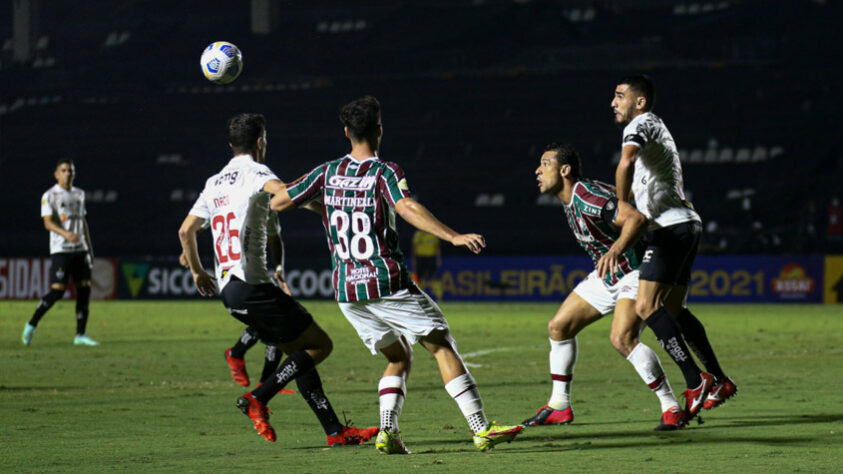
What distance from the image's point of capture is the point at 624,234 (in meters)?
7.04

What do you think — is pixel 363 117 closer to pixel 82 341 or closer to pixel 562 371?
pixel 562 371

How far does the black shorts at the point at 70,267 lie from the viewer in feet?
53.0

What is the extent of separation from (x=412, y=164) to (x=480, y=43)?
1138cm

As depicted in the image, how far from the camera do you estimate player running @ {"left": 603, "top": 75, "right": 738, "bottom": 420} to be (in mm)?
7621

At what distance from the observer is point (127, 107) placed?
50438 millimetres

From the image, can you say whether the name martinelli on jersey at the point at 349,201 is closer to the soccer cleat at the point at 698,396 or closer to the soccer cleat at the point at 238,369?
the soccer cleat at the point at 698,396

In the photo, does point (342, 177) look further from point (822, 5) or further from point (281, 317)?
point (822, 5)

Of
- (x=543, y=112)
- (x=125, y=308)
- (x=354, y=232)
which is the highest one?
(x=543, y=112)

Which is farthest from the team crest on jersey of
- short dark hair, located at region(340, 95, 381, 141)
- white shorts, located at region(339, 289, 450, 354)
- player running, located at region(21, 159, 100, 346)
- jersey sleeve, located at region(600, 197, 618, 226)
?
player running, located at region(21, 159, 100, 346)

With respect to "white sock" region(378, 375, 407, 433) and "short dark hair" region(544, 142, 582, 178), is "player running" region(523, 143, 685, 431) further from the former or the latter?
"white sock" region(378, 375, 407, 433)

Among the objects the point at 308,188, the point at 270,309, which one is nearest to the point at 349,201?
the point at 308,188

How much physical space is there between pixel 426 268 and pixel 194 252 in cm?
2526

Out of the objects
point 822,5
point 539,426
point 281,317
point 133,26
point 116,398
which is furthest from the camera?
point 133,26

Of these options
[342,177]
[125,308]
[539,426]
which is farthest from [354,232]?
[125,308]
